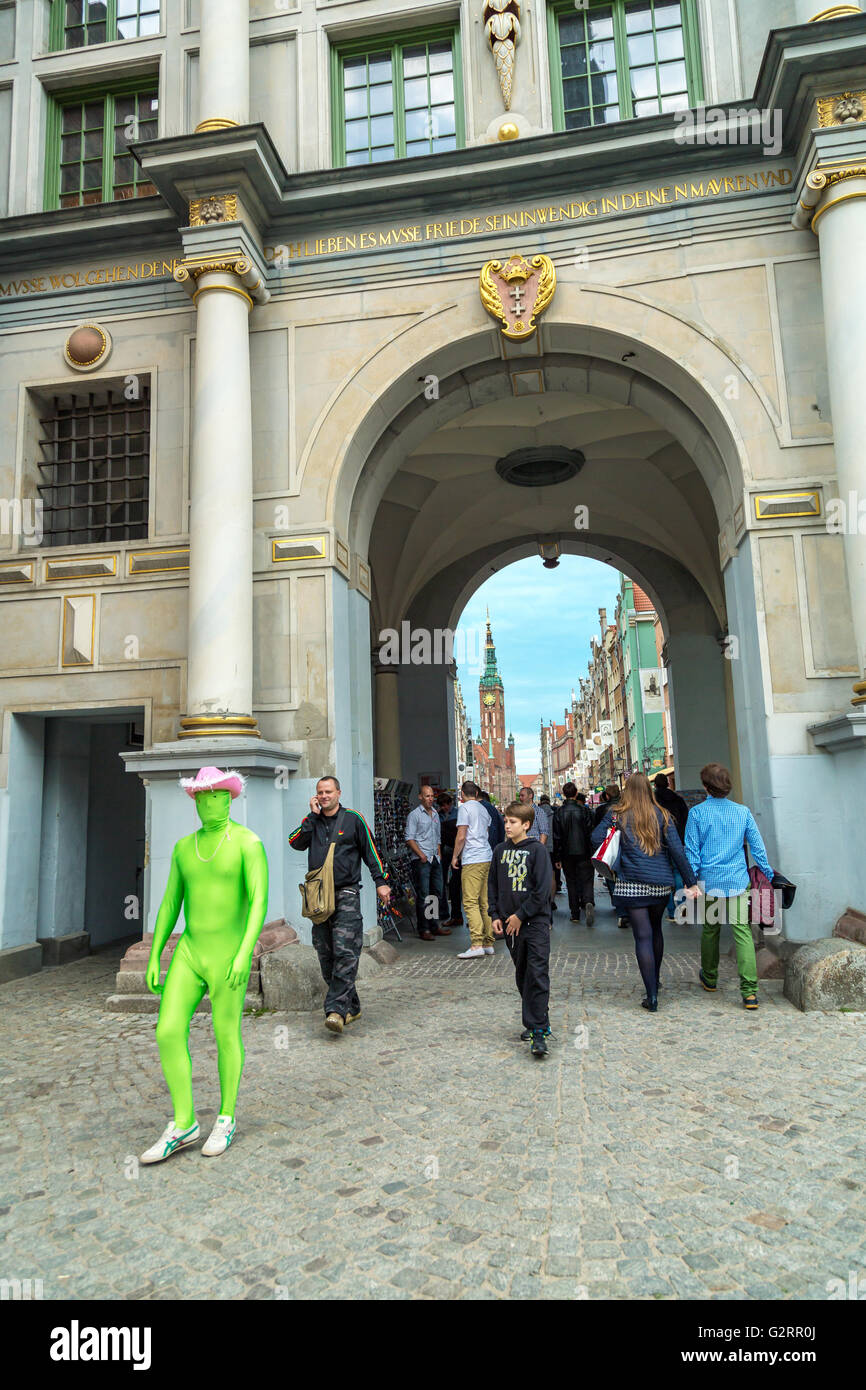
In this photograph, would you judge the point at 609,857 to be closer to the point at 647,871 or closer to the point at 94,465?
the point at 647,871

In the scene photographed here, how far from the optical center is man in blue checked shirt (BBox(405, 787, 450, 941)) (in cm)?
1105

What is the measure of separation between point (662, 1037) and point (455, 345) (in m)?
7.23

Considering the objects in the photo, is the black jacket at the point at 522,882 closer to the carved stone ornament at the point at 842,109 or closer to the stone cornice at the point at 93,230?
the carved stone ornament at the point at 842,109

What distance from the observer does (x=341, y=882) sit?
6645 millimetres

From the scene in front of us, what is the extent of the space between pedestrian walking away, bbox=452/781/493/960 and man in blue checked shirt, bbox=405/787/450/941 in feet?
3.71

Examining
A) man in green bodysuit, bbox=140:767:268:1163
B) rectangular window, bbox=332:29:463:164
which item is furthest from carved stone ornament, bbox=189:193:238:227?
man in green bodysuit, bbox=140:767:268:1163

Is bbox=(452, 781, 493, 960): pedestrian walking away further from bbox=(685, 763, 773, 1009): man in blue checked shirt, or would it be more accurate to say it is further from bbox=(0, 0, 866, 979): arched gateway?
bbox=(685, 763, 773, 1009): man in blue checked shirt

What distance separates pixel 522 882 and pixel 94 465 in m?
7.72

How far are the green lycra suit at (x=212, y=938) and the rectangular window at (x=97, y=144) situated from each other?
9.42 m

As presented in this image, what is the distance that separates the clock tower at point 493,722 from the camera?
11240 cm

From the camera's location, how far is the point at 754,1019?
6465 millimetres

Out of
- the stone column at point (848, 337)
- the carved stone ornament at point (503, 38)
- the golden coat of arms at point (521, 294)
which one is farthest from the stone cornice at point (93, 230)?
the stone column at point (848, 337)

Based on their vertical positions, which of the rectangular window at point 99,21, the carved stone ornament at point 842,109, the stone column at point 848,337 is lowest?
the stone column at point 848,337

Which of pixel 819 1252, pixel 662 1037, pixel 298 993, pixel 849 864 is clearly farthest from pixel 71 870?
pixel 819 1252
